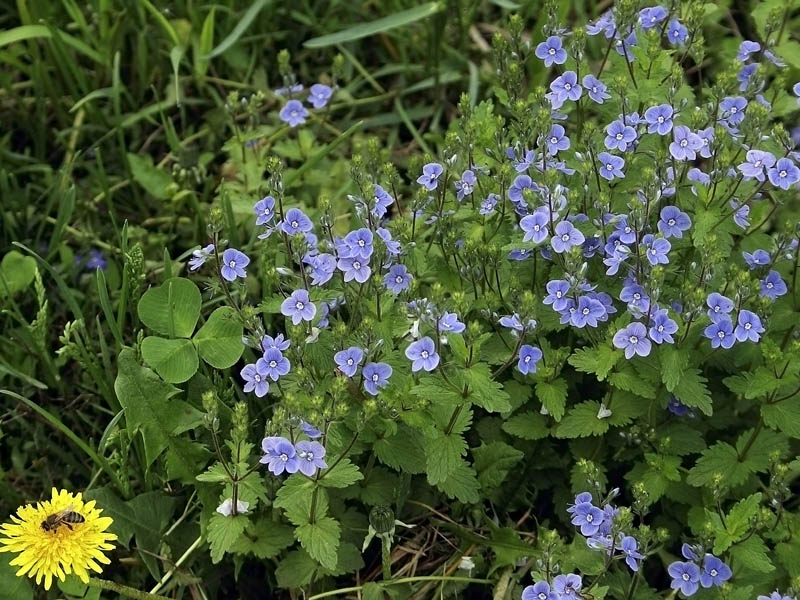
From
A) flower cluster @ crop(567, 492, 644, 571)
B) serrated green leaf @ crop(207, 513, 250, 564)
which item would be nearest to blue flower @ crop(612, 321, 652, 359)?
flower cluster @ crop(567, 492, 644, 571)

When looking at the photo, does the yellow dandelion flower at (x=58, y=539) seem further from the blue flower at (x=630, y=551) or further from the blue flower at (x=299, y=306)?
the blue flower at (x=630, y=551)

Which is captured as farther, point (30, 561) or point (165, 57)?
point (165, 57)

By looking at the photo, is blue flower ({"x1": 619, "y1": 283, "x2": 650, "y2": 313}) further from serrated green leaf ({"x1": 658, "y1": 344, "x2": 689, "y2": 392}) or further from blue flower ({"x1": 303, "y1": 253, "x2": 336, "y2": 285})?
blue flower ({"x1": 303, "y1": 253, "x2": 336, "y2": 285})

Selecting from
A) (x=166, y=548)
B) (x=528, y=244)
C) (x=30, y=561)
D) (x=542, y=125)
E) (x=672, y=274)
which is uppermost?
(x=542, y=125)

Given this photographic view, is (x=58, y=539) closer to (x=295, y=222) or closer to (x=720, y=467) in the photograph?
(x=295, y=222)

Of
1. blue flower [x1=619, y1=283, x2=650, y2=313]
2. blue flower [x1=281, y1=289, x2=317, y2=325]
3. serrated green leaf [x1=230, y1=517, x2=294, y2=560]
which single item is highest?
blue flower [x1=281, y1=289, x2=317, y2=325]

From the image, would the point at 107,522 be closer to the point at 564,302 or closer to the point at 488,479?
the point at 488,479

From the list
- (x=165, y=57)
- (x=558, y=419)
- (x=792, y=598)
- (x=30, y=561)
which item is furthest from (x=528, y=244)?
(x=165, y=57)
